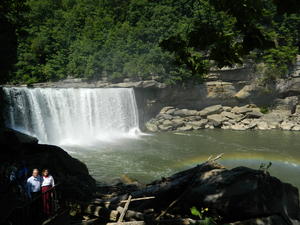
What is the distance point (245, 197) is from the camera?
546 cm

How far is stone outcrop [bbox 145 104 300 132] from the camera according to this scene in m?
29.6

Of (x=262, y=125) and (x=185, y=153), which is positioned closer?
(x=185, y=153)

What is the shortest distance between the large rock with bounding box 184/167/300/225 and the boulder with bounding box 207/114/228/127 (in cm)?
2450

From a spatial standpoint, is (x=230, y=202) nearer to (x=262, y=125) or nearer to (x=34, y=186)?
(x=34, y=186)

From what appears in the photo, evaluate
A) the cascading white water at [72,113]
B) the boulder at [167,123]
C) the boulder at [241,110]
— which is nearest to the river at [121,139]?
the cascading white water at [72,113]

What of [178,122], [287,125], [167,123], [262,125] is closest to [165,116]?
[167,123]

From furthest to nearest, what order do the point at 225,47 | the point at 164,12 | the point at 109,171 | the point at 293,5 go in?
the point at 164,12
the point at 109,171
the point at 225,47
the point at 293,5

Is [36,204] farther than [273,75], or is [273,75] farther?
[273,75]

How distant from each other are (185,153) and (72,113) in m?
11.3

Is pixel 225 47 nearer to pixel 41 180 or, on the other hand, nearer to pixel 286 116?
pixel 41 180

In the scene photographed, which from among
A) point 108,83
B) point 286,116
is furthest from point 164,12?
point 286,116

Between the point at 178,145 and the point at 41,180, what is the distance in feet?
53.7

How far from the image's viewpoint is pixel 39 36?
42.9 metres

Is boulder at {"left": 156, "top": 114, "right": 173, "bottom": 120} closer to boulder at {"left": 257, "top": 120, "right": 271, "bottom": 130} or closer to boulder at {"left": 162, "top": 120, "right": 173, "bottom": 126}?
boulder at {"left": 162, "top": 120, "right": 173, "bottom": 126}
